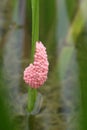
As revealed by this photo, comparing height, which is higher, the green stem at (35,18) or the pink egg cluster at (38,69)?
the green stem at (35,18)

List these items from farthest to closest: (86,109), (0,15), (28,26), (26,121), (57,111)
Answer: (0,15) < (28,26) < (57,111) < (26,121) < (86,109)

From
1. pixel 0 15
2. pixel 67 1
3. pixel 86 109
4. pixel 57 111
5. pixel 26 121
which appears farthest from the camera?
pixel 0 15

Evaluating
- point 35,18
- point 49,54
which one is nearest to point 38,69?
point 35,18

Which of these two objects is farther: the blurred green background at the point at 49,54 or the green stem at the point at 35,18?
the blurred green background at the point at 49,54

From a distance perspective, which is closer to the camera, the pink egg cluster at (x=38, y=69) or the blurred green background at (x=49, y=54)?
the pink egg cluster at (x=38, y=69)

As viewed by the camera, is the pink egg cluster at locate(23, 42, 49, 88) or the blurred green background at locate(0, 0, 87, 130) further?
the blurred green background at locate(0, 0, 87, 130)

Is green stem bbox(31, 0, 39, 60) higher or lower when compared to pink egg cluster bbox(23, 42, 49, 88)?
higher

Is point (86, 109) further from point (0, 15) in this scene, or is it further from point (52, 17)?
point (0, 15)

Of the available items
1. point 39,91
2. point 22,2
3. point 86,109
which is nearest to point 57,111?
point 39,91
